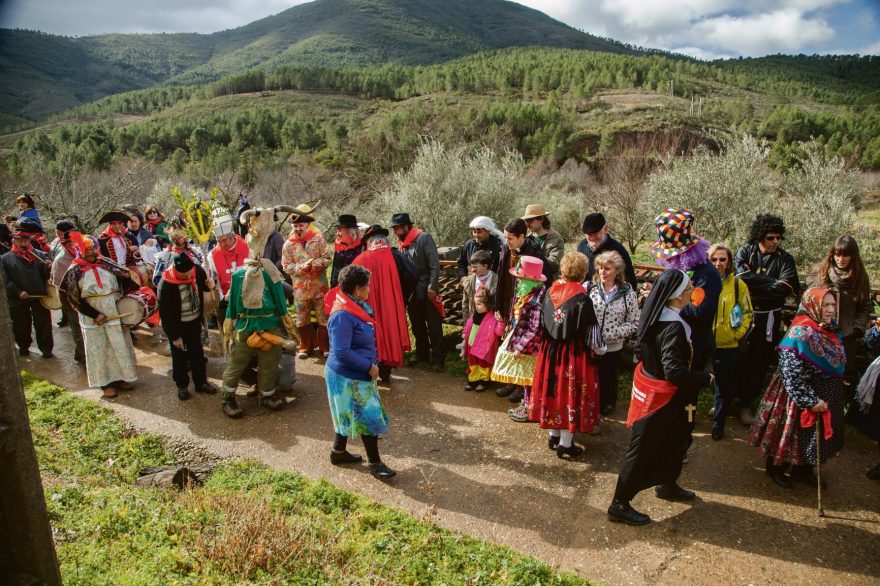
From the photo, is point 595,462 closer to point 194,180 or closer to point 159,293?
point 159,293

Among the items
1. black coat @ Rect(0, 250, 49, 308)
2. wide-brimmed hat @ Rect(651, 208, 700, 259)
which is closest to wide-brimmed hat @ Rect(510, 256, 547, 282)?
wide-brimmed hat @ Rect(651, 208, 700, 259)

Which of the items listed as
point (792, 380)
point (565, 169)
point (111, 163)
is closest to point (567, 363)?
point (792, 380)

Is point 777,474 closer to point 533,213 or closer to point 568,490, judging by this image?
point 568,490

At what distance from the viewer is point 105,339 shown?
6.51 metres

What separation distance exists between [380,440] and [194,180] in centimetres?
3177

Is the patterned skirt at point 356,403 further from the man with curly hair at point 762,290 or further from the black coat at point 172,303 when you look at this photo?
the man with curly hair at point 762,290

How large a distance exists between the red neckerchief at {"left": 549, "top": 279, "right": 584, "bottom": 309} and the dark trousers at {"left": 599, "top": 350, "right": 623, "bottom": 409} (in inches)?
42.4

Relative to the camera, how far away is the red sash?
376cm

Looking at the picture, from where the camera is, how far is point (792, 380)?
3.99m

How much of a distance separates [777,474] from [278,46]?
162688 millimetres

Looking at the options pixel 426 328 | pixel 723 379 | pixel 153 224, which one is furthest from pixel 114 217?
pixel 723 379

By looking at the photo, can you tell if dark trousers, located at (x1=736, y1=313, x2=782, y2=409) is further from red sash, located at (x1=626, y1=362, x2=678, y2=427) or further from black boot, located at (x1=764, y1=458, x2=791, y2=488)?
red sash, located at (x1=626, y1=362, x2=678, y2=427)

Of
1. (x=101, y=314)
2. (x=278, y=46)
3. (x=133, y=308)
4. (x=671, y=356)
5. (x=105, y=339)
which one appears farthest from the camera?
(x=278, y=46)

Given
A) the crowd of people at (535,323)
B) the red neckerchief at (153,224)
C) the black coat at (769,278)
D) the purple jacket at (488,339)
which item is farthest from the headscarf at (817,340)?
the red neckerchief at (153,224)
